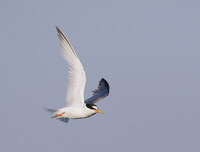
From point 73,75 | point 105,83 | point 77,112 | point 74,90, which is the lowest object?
point 77,112

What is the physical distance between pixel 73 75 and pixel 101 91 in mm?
4705

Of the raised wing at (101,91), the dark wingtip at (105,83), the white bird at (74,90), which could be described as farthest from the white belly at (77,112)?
the dark wingtip at (105,83)

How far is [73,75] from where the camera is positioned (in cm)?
1638

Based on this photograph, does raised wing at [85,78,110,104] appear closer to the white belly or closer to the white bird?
the white bird

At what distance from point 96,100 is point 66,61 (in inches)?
178

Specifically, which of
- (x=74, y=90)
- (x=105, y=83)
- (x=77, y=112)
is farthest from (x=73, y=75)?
(x=105, y=83)

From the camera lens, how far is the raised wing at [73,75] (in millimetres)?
15953

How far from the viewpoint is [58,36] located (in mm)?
15938

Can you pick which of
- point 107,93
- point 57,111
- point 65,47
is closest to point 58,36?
point 65,47

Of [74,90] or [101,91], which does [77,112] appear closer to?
[74,90]

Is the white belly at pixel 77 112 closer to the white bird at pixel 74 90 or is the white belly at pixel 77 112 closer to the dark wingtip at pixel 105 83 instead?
the white bird at pixel 74 90

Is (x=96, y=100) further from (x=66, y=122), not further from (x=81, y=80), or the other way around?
(x=81, y=80)

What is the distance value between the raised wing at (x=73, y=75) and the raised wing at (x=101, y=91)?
363 cm

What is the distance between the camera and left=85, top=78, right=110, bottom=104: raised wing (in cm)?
2032
